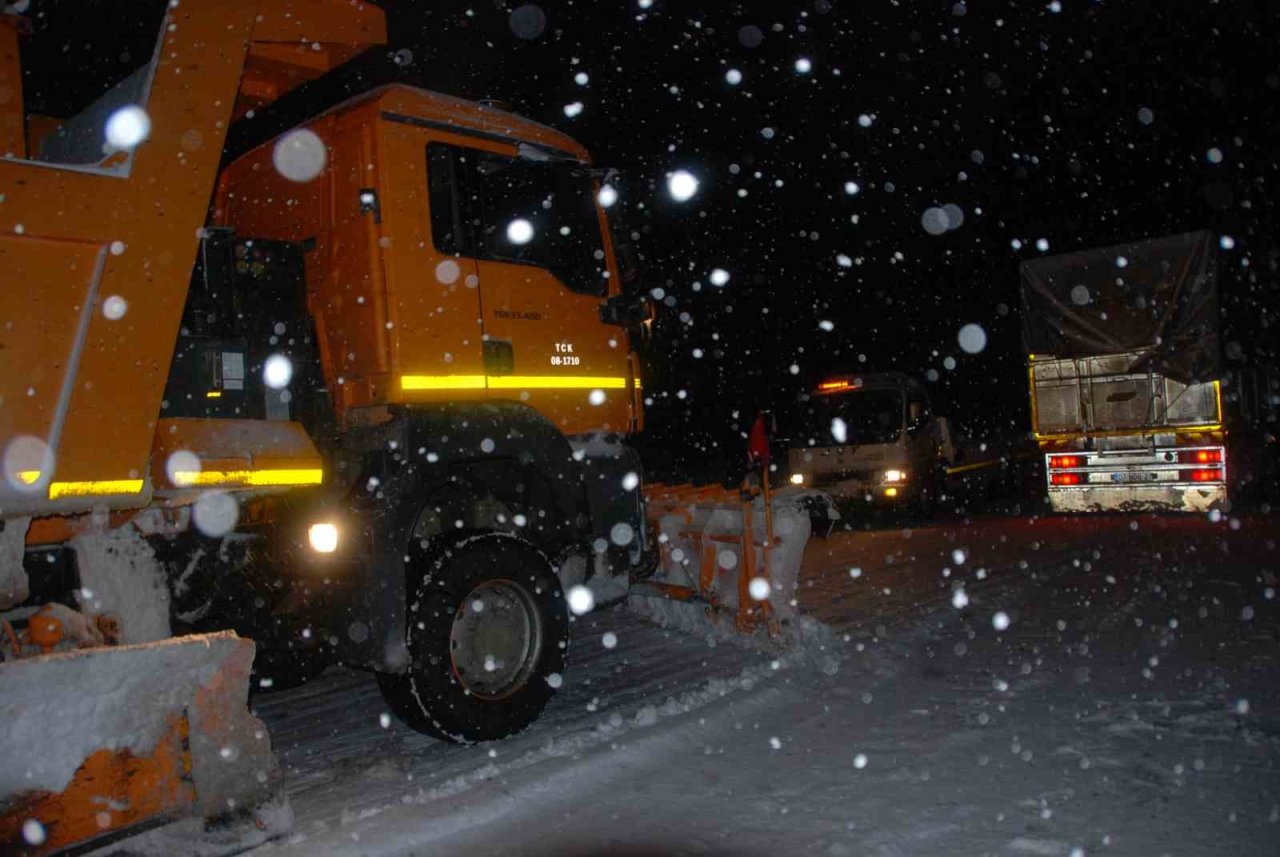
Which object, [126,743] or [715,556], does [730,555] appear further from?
[126,743]

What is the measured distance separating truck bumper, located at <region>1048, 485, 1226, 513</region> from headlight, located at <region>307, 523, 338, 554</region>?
12.4 meters

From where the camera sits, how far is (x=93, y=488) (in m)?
3.34

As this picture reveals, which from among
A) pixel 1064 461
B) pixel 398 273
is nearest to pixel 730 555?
pixel 398 273

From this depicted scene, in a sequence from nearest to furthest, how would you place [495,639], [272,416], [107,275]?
[107,275] < [272,416] < [495,639]

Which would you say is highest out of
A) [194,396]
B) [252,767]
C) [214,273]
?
[214,273]

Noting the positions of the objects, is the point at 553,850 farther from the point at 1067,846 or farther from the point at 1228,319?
the point at 1228,319

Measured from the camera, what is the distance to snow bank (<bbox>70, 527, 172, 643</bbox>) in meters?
3.58

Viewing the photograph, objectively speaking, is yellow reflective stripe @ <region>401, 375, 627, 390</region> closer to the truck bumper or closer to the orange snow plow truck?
the orange snow plow truck

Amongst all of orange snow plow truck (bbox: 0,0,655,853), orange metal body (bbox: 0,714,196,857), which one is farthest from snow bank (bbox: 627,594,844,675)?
orange metal body (bbox: 0,714,196,857)

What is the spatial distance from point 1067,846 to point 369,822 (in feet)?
8.98

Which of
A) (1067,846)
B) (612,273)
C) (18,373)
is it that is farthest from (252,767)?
(612,273)

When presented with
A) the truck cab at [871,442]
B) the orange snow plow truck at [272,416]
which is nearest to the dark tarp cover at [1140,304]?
the truck cab at [871,442]

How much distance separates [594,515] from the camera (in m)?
5.62

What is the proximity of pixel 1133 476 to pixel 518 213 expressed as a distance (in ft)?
37.8
